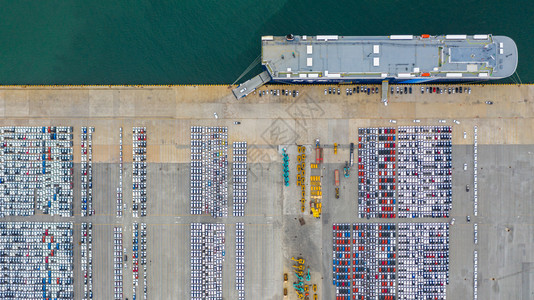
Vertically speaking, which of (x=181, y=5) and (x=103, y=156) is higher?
(x=181, y=5)

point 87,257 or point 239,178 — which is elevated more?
point 239,178

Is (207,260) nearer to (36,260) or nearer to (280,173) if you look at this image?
(280,173)

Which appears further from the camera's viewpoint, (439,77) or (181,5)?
(181,5)

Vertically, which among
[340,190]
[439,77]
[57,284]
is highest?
[439,77]

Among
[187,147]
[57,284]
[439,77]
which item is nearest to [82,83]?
[187,147]

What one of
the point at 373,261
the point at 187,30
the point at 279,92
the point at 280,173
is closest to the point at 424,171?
the point at 373,261

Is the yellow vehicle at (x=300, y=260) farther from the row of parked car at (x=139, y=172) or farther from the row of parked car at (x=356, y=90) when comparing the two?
the row of parked car at (x=356, y=90)

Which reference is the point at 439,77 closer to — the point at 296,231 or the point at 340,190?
the point at 340,190

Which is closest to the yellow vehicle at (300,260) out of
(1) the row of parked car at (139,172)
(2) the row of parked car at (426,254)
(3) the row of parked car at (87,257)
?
(2) the row of parked car at (426,254)
